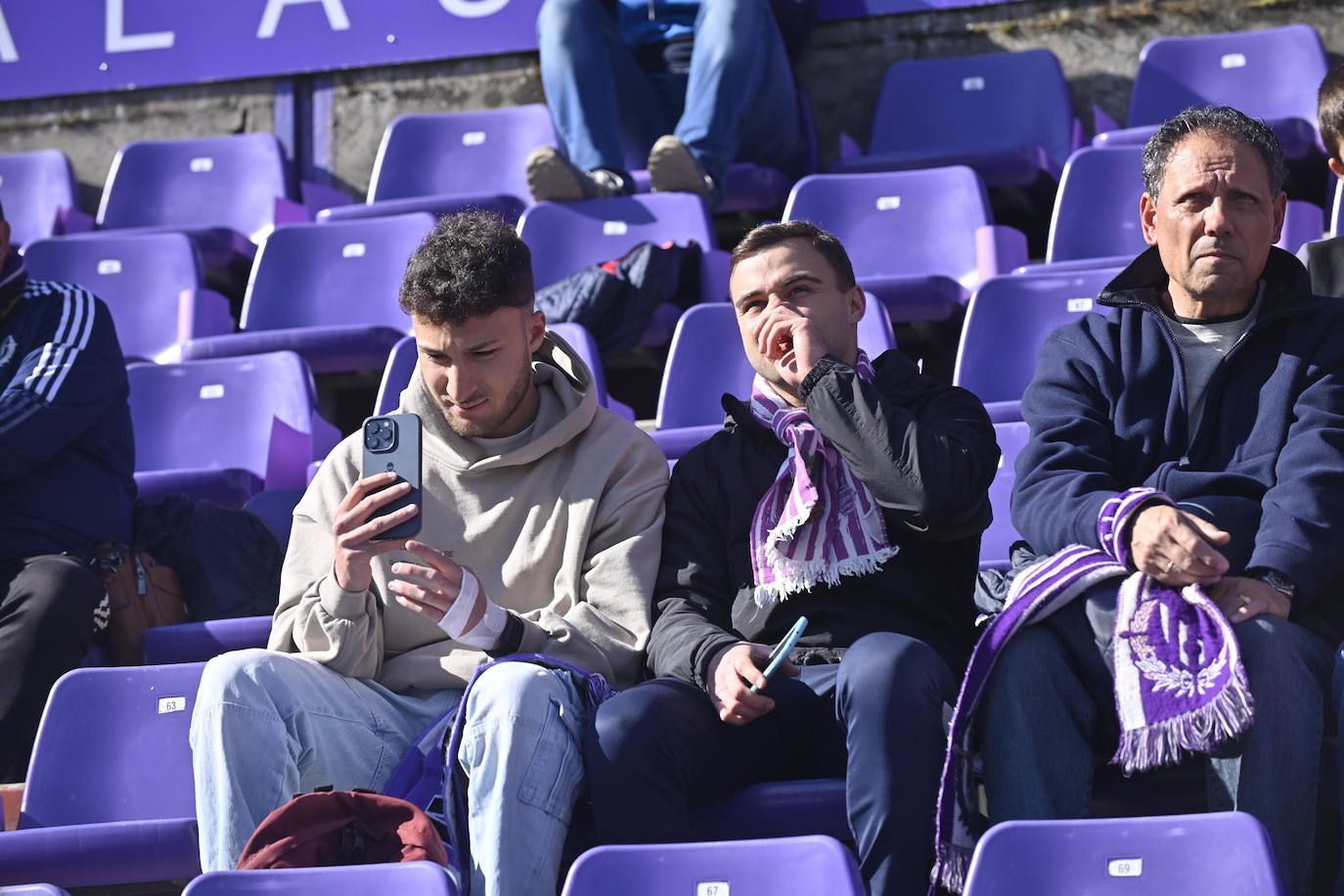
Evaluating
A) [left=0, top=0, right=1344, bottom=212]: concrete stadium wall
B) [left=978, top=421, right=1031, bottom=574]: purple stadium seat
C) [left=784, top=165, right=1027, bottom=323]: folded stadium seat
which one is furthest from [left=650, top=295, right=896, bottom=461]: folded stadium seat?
[left=0, top=0, right=1344, bottom=212]: concrete stadium wall

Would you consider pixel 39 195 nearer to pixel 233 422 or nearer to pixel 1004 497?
pixel 233 422

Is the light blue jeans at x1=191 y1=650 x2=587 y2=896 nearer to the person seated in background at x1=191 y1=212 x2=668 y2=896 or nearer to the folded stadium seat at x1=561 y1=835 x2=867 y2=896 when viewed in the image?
the person seated in background at x1=191 y1=212 x2=668 y2=896

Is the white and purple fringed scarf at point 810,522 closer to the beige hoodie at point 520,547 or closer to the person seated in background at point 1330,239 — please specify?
the beige hoodie at point 520,547

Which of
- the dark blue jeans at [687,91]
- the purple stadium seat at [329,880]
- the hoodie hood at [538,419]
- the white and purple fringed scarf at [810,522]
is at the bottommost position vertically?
the purple stadium seat at [329,880]

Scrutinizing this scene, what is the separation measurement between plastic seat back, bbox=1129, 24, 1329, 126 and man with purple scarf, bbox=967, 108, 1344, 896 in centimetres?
229

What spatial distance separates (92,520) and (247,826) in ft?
3.90


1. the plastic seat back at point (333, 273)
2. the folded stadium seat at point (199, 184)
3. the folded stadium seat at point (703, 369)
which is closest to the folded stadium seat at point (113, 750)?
the folded stadium seat at point (703, 369)

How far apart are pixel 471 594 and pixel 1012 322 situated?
5.17 ft

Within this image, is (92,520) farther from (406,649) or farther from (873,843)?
(873,843)

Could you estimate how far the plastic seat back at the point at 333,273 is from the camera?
14.8ft

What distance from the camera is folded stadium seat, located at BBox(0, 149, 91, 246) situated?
18.5ft

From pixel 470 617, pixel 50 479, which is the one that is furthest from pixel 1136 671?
pixel 50 479

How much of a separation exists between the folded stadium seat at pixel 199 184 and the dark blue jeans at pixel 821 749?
352cm

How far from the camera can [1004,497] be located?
314 centimetres
